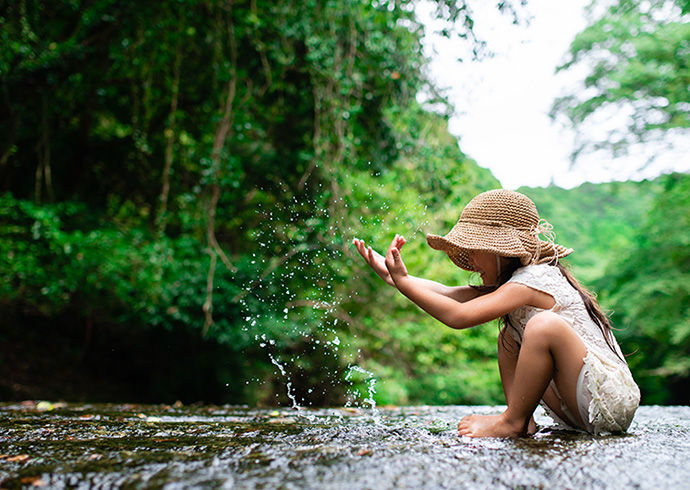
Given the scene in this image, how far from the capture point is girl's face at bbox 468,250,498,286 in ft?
6.98

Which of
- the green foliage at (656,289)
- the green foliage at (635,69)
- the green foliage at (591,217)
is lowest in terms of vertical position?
the green foliage at (656,289)

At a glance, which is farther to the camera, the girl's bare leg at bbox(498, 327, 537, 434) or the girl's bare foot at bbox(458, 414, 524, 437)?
the girl's bare leg at bbox(498, 327, 537, 434)

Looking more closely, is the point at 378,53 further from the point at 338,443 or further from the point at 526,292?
the point at 338,443

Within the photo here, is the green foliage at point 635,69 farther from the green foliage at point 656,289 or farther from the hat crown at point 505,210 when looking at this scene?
the hat crown at point 505,210

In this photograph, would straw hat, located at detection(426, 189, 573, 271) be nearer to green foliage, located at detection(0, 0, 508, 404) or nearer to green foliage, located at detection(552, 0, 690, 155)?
green foliage, located at detection(0, 0, 508, 404)

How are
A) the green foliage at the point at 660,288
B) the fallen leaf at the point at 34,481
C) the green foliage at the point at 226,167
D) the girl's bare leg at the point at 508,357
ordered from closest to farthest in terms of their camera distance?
the fallen leaf at the point at 34,481, the girl's bare leg at the point at 508,357, the green foliage at the point at 226,167, the green foliage at the point at 660,288

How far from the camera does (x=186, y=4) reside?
6027mm

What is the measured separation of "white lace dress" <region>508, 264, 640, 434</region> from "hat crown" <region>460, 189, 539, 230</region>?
0.59ft

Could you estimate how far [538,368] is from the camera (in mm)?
1816

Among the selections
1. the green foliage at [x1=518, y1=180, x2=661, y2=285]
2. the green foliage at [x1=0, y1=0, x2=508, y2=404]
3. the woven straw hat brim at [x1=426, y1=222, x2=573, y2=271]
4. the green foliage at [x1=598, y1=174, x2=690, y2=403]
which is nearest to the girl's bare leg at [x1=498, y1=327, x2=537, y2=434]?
the woven straw hat brim at [x1=426, y1=222, x2=573, y2=271]

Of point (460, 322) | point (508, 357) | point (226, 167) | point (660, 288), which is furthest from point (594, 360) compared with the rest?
point (660, 288)

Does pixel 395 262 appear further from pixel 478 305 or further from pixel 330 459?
pixel 330 459

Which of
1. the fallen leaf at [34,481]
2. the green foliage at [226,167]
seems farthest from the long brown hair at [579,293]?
the green foliage at [226,167]

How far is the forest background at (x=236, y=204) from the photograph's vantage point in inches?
233
